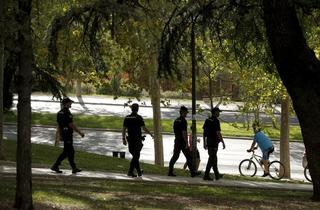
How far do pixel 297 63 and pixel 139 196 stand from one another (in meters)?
3.61

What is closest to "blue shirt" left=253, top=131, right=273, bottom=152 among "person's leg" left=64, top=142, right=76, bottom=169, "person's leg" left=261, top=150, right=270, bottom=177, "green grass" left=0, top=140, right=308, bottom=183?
"person's leg" left=261, top=150, right=270, bottom=177

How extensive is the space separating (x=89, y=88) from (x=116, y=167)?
4308 centimetres

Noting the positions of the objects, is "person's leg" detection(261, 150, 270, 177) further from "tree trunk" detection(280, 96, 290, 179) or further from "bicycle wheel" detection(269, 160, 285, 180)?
"tree trunk" detection(280, 96, 290, 179)

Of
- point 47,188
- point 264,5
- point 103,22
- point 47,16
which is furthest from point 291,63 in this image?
point 47,16

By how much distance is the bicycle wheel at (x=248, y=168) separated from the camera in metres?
20.2

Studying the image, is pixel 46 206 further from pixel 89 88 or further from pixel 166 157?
pixel 89 88

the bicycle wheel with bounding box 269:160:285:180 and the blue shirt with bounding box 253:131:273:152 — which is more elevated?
the blue shirt with bounding box 253:131:273:152

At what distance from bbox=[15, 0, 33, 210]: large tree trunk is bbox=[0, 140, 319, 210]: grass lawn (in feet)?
1.35

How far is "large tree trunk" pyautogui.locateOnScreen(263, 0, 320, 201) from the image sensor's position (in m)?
10.5

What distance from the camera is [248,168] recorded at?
67.7ft

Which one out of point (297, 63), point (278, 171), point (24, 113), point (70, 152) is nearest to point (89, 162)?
point (70, 152)

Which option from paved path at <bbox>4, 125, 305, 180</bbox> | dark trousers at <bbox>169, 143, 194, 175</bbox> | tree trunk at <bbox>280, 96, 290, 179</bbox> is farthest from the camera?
paved path at <bbox>4, 125, 305, 180</bbox>

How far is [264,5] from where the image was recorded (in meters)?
10.7

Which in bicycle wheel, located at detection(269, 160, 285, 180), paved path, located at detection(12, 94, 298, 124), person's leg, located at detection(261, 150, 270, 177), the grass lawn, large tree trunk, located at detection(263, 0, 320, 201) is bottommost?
bicycle wheel, located at detection(269, 160, 285, 180)
